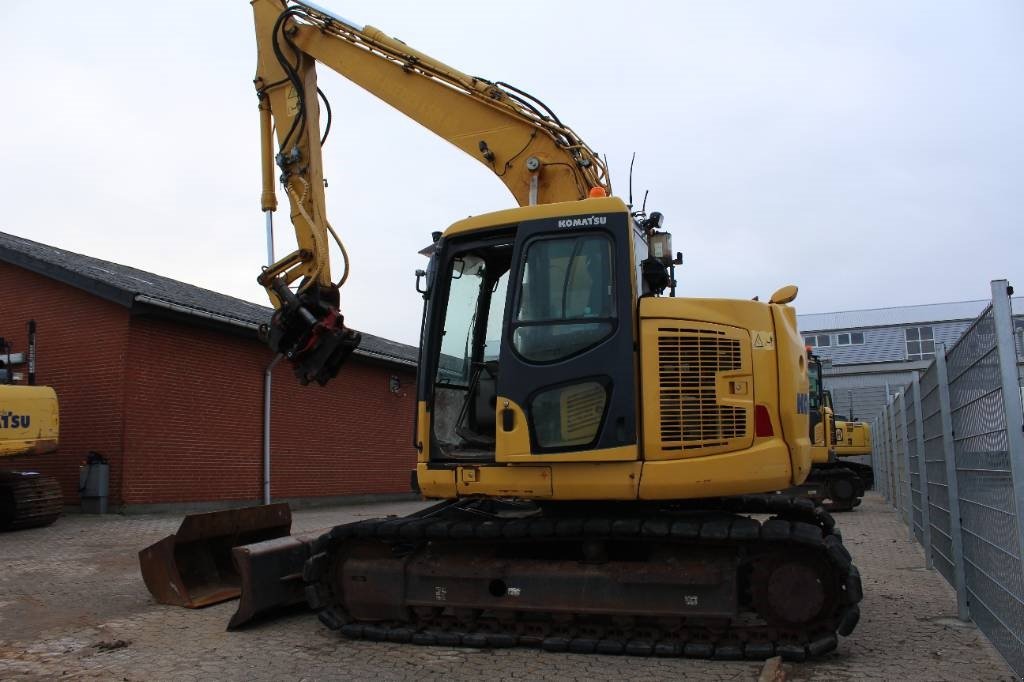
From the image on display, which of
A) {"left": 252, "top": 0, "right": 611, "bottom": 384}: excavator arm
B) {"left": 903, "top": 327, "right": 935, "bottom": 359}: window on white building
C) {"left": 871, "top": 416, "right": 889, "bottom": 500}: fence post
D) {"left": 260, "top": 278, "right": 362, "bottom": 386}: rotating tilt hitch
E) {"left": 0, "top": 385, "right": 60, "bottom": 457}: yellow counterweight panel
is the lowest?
{"left": 871, "top": 416, "right": 889, "bottom": 500}: fence post

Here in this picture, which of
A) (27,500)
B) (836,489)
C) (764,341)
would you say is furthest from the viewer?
(836,489)

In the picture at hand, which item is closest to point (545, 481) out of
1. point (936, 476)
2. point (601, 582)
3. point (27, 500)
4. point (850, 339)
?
point (601, 582)

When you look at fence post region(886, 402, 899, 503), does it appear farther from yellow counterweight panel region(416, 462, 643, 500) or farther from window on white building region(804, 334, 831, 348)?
window on white building region(804, 334, 831, 348)

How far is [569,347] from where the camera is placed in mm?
5715

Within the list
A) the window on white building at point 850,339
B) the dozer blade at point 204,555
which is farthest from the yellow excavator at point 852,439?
the window on white building at point 850,339

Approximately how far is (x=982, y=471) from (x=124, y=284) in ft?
42.5

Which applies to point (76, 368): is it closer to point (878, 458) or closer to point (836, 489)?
point (836, 489)

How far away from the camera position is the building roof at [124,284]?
535 inches

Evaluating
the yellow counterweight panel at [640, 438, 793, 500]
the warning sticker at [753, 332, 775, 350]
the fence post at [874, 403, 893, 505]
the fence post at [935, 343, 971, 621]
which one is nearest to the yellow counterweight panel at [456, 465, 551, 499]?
the yellow counterweight panel at [640, 438, 793, 500]

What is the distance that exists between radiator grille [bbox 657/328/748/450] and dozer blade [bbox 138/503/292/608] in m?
3.93

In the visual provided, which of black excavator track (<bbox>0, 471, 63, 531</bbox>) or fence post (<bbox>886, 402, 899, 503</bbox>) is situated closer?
black excavator track (<bbox>0, 471, 63, 531</bbox>)

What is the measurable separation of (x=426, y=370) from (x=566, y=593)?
74.0 inches

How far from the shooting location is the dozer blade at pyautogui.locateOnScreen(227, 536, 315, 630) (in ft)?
20.6

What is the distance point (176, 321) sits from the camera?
1468cm
